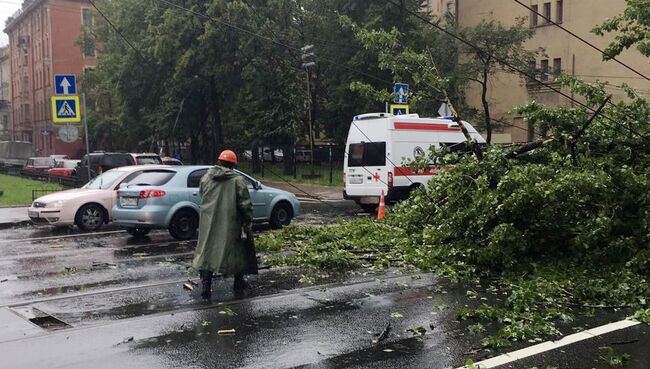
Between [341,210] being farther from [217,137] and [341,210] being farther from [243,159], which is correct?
[243,159]

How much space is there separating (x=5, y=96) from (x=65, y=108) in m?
94.8

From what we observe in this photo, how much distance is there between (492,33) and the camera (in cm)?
3466

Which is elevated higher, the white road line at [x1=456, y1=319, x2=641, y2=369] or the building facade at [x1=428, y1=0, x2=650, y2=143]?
the building facade at [x1=428, y1=0, x2=650, y2=143]

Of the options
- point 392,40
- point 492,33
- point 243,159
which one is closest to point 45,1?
point 243,159

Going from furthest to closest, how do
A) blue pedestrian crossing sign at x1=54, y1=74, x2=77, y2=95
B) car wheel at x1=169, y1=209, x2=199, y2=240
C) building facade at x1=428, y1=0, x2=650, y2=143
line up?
1. building facade at x1=428, y1=0, x2=650, y2=143
2. blue pedestrian crossing sign at x1=54, y1=74, x2=77, y2=95
3. car wheel at x1=169, y1=209, x2=199, y2=240

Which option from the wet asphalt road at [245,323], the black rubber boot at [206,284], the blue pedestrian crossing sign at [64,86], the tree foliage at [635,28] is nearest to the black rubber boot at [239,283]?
the wet asphalt road at [245,323]

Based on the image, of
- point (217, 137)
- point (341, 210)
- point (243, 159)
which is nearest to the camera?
point (341, 210)

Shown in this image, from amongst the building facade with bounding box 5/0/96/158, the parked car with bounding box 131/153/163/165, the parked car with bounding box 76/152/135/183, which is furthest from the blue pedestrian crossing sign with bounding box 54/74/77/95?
the building facade with bounding box 5/0/96/158

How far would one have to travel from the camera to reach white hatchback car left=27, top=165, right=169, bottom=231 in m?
14.1

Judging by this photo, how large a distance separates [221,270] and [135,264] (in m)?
3.14

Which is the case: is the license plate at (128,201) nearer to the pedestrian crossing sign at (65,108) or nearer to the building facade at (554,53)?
the pedestrian crossing sign at (65,108)

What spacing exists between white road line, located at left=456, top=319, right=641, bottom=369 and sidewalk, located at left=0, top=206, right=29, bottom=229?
13.8 m

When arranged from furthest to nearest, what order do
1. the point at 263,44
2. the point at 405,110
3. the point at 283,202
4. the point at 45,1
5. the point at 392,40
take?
1. the point at 45,1
2. the point at 263,44
3. the point at 405,110
4. the point at 283,202
5. the point at 392,40

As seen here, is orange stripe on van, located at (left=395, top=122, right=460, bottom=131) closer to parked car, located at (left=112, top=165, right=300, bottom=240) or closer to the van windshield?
the van windshield
